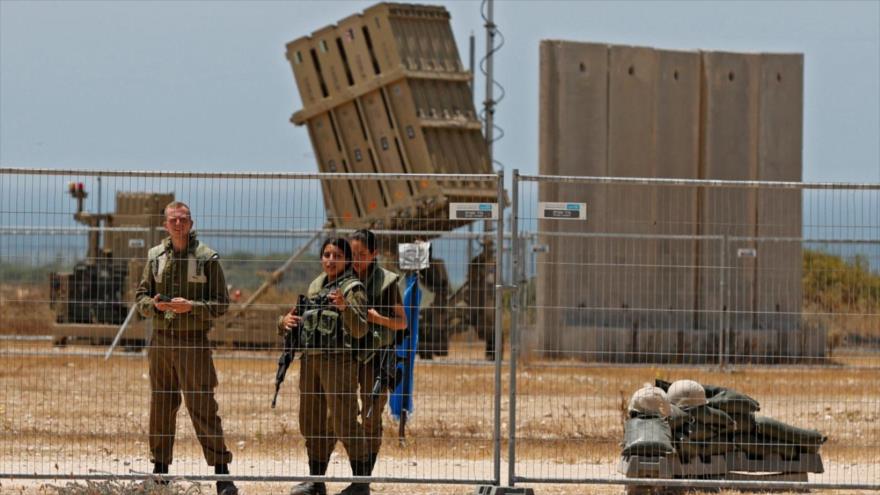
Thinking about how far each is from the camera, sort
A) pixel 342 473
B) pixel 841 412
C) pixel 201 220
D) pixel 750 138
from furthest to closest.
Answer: pixel 750 138
pixel 841 412
pixel 342 473
pixel 201 220

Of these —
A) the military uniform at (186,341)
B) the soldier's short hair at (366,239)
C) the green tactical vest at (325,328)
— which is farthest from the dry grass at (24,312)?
the soldier's short hair at (366,239)

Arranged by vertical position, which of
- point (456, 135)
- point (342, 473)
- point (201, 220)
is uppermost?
point (456, 135)

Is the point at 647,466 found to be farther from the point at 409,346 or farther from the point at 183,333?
the point at 183,333

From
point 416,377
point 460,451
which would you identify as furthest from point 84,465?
point 416,377

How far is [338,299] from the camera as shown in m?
9.42

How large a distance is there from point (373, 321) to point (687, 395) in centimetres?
241

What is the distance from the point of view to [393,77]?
2045 cm

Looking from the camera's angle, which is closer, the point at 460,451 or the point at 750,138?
the point at 460,451

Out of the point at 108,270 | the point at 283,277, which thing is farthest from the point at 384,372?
the point at 108,270

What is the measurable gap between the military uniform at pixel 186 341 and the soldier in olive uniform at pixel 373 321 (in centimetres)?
99

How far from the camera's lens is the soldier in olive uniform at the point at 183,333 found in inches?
375

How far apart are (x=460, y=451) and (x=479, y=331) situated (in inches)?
200

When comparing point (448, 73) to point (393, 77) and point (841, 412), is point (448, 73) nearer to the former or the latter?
point (393, 77)

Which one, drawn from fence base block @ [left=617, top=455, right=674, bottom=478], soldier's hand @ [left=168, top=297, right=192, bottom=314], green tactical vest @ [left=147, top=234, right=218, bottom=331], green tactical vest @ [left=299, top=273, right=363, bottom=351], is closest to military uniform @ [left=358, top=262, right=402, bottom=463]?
green tactical vest @ [left=299, top=273, right=363, bottom=351]
